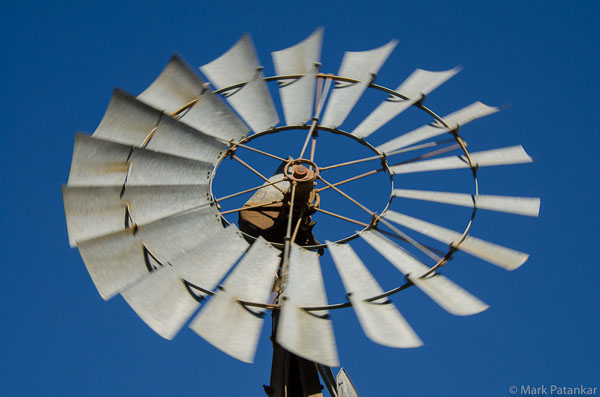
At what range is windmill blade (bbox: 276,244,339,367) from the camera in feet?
16.4

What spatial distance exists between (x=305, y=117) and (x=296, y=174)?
0.87 m

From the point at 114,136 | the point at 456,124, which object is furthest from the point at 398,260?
the point at 114,136

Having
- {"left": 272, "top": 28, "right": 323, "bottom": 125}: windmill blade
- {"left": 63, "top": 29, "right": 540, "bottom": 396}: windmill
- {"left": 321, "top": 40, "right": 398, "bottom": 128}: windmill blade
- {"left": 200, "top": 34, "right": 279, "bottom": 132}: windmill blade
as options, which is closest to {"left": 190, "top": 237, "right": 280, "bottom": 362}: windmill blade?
{"left": 63, "top": 29, "right": 540, "bottom": 396}: windmill

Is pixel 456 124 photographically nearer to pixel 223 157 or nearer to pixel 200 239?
pixel 223 157

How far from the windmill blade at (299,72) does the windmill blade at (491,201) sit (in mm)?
1288

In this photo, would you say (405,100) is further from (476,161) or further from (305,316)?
(305,316)

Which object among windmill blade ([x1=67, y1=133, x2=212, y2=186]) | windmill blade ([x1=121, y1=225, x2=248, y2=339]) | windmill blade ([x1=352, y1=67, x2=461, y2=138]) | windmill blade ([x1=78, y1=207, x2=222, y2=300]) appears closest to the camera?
windmill blade ([x1=121, y1=225, x2=248, y2=339])

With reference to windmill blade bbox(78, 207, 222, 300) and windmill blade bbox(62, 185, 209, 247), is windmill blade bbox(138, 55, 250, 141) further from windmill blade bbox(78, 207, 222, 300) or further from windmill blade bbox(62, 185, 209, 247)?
windmill blade bbox(78, 207, 222, 300)

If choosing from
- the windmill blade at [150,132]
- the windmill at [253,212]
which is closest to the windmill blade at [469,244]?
the windmill at [253,212]

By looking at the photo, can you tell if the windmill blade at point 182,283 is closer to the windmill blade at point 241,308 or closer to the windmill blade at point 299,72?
the windmill blade at point 241,308

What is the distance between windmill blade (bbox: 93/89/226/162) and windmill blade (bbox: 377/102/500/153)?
1727 millimetres

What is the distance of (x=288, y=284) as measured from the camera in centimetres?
587

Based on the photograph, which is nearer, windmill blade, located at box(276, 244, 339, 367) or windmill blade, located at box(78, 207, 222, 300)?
windmill blade, located at box(276, 244, 339, 367)

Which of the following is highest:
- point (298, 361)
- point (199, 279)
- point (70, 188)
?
point (70, 188)
